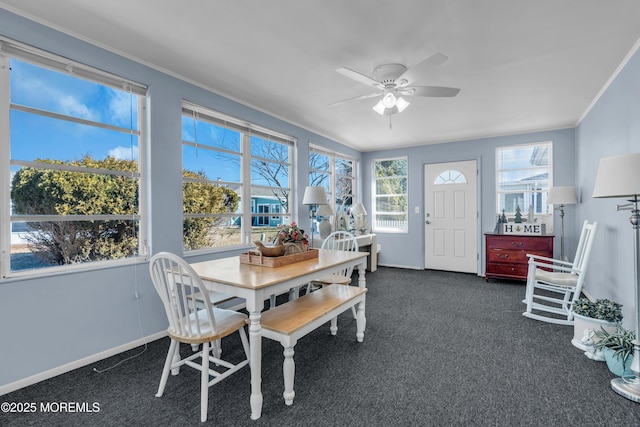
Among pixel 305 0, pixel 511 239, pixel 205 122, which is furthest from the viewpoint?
pixel 511 239

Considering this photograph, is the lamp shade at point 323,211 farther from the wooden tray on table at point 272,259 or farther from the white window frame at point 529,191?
the white window frame at point 529,191

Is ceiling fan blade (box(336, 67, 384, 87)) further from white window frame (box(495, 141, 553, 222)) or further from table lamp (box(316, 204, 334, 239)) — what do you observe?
white window frame (box(495, 141, 553, 222))

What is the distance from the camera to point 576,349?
2527mm

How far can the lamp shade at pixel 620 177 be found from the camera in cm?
183

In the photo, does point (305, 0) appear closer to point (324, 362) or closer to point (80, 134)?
point (80, 134)

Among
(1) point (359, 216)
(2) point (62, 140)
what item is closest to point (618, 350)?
(1) point (359, 216)

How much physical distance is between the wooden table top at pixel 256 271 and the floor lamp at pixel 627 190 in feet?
5.73

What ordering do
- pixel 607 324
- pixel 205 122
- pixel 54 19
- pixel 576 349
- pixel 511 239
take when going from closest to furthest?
pixel 54 19, pixel 607 324, pixel 576 349, pixel 205 122, pixel 511 239

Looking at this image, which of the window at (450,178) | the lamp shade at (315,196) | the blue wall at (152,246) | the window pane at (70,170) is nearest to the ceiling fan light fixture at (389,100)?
the lamp shade at (315,196)

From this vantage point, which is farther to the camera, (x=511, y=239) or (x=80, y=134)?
(x=511, y=239)

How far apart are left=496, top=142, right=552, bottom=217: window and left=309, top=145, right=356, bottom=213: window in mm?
2650

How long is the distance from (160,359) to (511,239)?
15.9 feet

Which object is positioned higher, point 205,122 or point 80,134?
point 205,122

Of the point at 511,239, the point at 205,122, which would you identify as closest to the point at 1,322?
the point at 205,122
